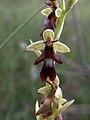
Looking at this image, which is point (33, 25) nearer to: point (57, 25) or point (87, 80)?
point (87, 80)

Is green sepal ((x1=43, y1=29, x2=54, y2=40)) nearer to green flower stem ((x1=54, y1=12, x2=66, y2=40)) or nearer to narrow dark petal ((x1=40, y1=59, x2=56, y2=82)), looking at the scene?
green flower stem ((x1=54, y1=12, x2=66, y2=40))

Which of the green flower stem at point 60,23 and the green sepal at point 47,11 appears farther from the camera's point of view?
the green sepal at point 47,11

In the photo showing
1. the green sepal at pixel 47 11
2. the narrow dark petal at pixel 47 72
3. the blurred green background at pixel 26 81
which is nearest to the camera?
the narrow dark petal at pixel 47 72

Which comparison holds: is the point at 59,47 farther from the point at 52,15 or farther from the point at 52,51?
the point at 52,15

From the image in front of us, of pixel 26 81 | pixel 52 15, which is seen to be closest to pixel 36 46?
pixel 52 15

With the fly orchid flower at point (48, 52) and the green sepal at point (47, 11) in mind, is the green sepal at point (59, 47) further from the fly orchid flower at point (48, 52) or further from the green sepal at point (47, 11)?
the green sepal at point (47, 11)

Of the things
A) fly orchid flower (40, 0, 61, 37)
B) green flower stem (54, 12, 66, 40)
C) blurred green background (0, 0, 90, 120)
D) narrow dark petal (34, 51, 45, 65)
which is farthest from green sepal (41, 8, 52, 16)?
blurred green background (0, 0, 90, 120)

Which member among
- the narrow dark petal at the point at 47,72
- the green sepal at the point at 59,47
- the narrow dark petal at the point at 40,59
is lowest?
the narrow dark petal at the point at 47,72

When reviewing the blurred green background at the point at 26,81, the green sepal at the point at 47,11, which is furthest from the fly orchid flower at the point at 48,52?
the blurred green background at the point at 26,81

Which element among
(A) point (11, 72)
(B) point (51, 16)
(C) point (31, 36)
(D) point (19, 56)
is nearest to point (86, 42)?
(C) point (31, 36)
